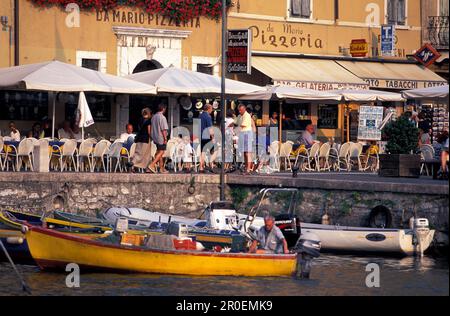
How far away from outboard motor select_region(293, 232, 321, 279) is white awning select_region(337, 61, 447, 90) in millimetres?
18040

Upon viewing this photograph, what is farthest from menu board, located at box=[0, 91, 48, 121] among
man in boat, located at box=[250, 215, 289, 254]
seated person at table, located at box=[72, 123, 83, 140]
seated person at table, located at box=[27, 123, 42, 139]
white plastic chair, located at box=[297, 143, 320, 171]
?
man in boat, located at box=[250, 215, 289, 254]

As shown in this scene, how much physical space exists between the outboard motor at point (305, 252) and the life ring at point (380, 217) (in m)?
5.05

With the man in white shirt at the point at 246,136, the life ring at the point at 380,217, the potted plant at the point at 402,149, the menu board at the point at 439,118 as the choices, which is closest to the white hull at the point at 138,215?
the life ring at the point at 380,217

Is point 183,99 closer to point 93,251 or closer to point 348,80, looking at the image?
point 348,80

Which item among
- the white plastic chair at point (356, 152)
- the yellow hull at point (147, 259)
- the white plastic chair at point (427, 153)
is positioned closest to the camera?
the yellow hull at point (147, 259)

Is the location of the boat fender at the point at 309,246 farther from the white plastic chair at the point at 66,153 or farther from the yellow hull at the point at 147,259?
the white plastic chair at the point at 66,153

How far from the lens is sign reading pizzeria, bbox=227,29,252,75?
1328 inches

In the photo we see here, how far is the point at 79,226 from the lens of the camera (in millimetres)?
26453

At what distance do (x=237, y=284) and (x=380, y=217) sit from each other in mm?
6346

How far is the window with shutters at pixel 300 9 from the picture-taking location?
41.2m

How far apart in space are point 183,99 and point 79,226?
38.8ft

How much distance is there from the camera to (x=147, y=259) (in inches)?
934

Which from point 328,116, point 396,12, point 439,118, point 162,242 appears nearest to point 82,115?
point 162,242
